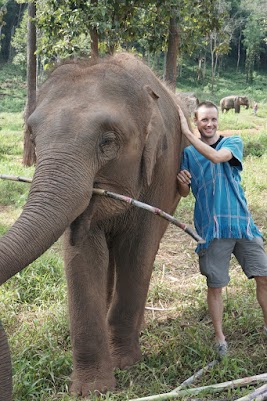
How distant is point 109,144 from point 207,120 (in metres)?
0.91

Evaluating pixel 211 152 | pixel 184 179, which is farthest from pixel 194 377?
pixel 211 152

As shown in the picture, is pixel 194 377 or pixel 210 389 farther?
pixel 194 377

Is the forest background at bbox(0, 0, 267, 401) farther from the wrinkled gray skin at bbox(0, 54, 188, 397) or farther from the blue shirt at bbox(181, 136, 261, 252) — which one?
the blue shirt at bbox(181, 136, 261, 252)

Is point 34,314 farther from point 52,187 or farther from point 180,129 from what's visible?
point 52,187

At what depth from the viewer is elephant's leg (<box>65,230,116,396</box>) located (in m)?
3.27

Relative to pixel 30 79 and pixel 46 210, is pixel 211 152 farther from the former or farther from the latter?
pixel 30 79

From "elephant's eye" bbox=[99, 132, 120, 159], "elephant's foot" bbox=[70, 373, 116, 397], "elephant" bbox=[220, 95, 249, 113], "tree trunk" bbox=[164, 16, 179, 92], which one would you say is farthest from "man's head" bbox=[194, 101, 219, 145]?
"elephant" bbox=[220, 95, 249, 113]

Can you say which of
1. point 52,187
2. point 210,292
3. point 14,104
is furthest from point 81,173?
point 14,104

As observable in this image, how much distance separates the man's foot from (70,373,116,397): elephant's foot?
0.71 meters

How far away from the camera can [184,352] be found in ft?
12.1

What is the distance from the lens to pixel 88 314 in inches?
129

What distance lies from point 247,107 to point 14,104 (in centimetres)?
1282

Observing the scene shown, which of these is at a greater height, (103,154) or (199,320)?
(103,154)

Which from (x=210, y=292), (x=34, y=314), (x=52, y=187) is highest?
(x=52, y=187)
